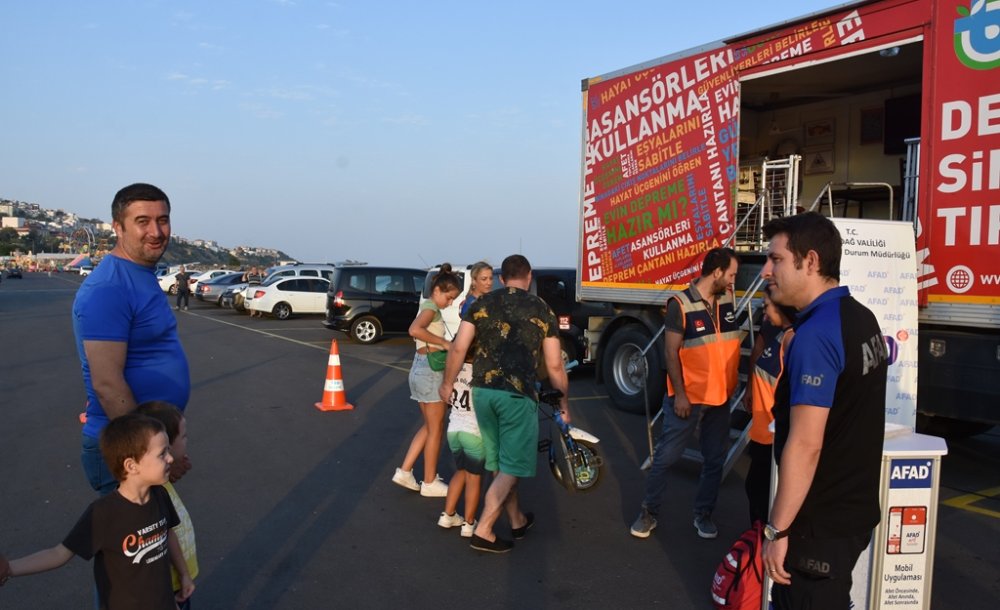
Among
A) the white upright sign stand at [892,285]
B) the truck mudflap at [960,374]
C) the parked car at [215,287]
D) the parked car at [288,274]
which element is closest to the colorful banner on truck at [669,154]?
the white upright sign stand at [892,285]

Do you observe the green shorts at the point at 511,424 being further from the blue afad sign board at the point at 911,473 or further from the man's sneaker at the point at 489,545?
the blue afad sign board at the point at 911,473

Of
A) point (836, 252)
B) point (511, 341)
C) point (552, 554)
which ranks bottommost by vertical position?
point (552, 554)

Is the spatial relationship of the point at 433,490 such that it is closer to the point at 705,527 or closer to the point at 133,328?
the point at 705,527

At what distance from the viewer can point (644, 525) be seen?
5109mm

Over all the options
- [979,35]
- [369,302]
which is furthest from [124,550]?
[369,302]

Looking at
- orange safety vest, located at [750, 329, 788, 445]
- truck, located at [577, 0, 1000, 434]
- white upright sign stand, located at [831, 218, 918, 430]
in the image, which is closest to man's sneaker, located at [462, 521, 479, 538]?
orange safety vest, located at [750, 329, 788, 445]

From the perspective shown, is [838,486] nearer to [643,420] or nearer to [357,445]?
[357,445]

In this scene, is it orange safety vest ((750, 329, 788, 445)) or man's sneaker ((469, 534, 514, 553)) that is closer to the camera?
orange safety vest ((750, 329, 788, 445))

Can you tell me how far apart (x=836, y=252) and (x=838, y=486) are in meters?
0.76

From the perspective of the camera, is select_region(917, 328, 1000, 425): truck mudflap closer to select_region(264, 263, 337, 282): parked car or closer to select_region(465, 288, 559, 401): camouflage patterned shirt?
select_region(465, 288, 559, 401): camouflage patterned shirt

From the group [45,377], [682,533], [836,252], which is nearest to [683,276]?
[682,533]

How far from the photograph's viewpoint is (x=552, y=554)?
4.88 meters

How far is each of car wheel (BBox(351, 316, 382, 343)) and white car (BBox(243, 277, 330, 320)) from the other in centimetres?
703

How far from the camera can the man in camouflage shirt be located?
4684mm
